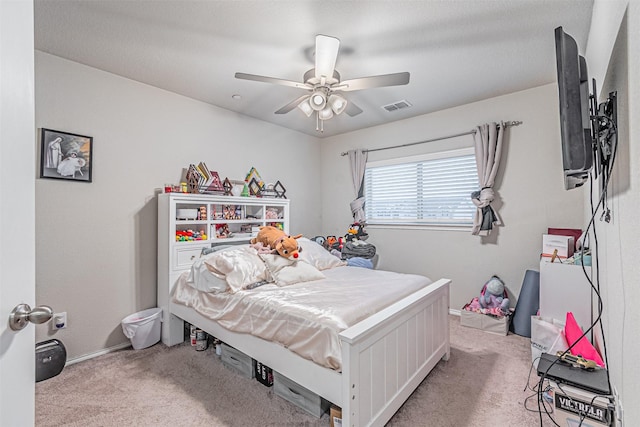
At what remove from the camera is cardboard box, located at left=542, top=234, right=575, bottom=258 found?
2703 mm

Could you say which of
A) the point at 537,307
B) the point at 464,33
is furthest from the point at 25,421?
the point at 537,307

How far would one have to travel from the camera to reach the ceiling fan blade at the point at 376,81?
2.06 metres

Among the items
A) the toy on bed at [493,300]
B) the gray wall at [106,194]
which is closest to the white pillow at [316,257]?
the gray wall at [106,194]

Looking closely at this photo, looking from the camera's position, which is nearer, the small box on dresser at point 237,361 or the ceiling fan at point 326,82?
the ceiling fan at point 326,82

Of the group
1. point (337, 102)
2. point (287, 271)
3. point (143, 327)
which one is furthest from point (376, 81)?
point (143, 327)

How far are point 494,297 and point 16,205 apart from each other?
12.3 ft

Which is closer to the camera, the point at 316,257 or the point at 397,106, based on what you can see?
the point at 316,257

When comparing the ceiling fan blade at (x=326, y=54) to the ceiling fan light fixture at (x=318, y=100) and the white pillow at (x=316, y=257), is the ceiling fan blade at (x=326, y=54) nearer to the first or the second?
the ceiling fan light fixture at (x=318, y=100)

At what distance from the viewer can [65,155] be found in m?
2.48

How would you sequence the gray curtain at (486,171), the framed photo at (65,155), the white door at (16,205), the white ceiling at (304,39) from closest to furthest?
the white door at (16,205) < the white ceiling at (304,39) < the framed photo at (65,155) < the gray curtain at (486,171)

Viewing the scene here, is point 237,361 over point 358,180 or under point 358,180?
under

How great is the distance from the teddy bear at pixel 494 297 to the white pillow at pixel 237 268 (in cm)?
244

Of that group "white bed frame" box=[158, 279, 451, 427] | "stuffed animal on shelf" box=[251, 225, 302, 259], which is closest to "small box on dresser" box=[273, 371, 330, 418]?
"white bed frame" box=[158, 279, 451, 427]

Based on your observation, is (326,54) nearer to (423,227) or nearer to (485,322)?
(423,227)
